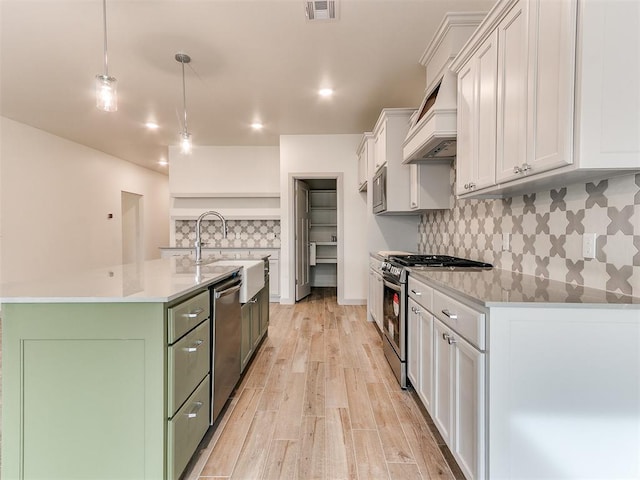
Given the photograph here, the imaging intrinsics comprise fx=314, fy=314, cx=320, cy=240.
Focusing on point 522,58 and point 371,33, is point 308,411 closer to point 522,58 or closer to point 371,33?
point 522,58

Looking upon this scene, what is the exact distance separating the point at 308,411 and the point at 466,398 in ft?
3.60

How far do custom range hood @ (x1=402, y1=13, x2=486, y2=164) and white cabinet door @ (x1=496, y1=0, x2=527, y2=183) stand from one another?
542 mm

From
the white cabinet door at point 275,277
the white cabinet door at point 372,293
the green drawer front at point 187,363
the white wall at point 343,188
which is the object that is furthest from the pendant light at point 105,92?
the white cabinet door at point 275,277

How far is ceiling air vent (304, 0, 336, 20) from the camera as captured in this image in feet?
7.04

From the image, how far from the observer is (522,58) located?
4.72 feet

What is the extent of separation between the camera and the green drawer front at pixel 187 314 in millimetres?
1336

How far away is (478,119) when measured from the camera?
→ 186 cm

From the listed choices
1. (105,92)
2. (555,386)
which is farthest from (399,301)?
(105,92)

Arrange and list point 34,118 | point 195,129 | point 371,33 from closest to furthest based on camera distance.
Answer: point 371,33
point 34,118
point 195,129

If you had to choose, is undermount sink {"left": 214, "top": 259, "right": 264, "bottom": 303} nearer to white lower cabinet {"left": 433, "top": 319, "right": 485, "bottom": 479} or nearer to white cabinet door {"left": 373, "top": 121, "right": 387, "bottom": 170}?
white lower cabinet {"left": 433, "top": 319, "right": 485, "bottom": 479}

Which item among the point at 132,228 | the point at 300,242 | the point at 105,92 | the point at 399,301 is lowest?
the point at 399,301

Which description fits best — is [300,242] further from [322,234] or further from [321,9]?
[321,9]

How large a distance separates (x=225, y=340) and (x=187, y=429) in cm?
57

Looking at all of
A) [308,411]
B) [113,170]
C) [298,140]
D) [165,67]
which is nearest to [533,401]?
[308,411]
